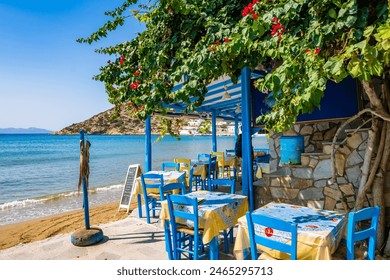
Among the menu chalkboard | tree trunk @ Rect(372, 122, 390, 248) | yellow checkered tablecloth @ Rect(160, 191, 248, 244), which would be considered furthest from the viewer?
the menu chalkboard

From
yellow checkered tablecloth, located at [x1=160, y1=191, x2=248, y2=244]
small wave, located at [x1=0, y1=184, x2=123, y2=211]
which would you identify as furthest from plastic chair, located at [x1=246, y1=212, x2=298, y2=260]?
small wave, located at [x1=0, y1=184, x2=123, y2=211]

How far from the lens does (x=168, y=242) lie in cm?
293

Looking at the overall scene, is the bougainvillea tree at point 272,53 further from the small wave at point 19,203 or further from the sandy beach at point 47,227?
the small wave at point 19,203

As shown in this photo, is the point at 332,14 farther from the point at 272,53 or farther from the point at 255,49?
the point at 255,49

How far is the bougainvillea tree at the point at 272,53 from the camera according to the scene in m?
1.94

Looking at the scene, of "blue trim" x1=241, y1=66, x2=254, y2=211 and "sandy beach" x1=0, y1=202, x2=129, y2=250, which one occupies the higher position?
"blue trim" x1=241, y1=66, x2=254, y2=211

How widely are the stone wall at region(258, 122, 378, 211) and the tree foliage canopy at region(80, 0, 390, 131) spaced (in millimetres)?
1098

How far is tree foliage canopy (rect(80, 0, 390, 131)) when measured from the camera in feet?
6.22

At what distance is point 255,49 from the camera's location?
2.78 meters

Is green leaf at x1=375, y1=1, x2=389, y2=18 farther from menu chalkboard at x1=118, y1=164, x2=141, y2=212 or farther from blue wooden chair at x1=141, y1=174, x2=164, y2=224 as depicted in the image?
menu chalkboard at x1=118, y1=164, x2=141, y2=212

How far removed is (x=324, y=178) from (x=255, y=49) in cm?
206

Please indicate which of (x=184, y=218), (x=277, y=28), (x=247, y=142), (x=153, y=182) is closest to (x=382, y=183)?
(x=247, y=142)

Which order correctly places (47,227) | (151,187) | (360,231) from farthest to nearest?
1. (47,227)
2. (151,187)
3. (360,231)
